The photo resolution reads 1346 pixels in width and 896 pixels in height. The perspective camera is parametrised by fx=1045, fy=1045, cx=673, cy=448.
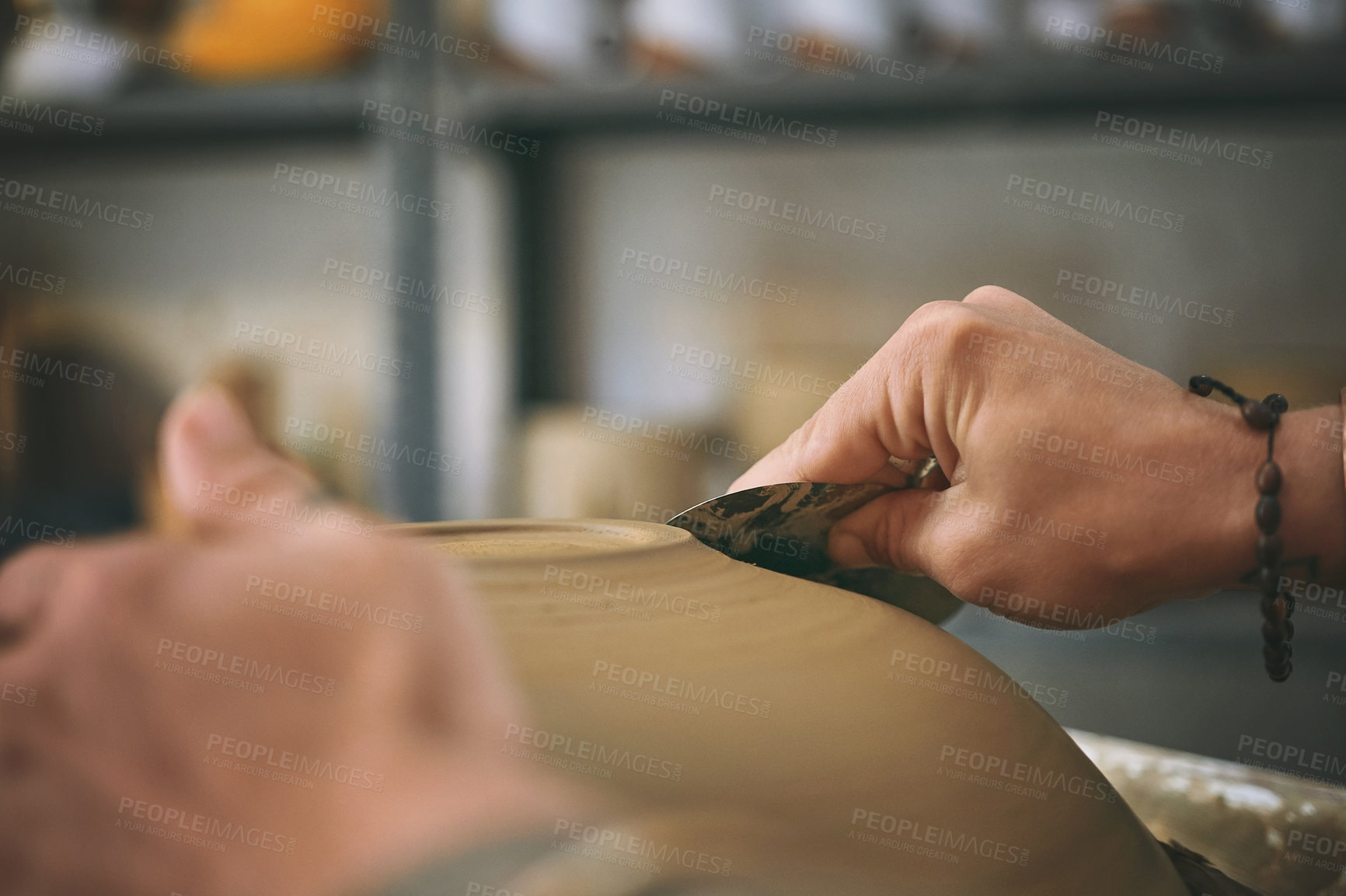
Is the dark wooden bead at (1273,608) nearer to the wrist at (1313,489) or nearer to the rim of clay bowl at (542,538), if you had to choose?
the wrist at (1313,489)

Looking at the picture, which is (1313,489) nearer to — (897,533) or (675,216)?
(897,533)

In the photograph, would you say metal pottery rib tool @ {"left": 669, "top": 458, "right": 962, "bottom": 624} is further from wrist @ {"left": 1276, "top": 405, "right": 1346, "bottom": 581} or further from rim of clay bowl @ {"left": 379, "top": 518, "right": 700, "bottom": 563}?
wrist @ {"left": 1276, "top": 405, "right": 1346, "bottom": 581}

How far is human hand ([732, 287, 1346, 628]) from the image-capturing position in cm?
36

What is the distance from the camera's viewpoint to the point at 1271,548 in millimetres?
352

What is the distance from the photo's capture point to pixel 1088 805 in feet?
1.02

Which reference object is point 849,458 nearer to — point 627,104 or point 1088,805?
point 1088,805

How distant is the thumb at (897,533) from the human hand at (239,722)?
0.56 ft

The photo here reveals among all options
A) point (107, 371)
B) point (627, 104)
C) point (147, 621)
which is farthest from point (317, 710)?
point (107, 371)

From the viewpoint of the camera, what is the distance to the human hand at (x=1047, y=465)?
14.1 inches

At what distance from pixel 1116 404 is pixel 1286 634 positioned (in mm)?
103

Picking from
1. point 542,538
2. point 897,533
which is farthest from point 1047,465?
point 542,538

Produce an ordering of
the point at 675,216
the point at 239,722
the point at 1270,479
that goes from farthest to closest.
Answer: the point at 675,216
the point at 1270,479
the point at 239,722

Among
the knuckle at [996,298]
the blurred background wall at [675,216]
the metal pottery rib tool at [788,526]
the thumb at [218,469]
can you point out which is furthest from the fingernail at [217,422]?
the blurred background wall at [675,216]

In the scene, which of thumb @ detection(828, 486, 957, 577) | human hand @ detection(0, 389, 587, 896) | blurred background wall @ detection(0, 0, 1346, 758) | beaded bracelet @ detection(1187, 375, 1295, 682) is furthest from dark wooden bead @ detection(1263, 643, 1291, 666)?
blurred background wall @ detection(0, 0, 1346, 758)
